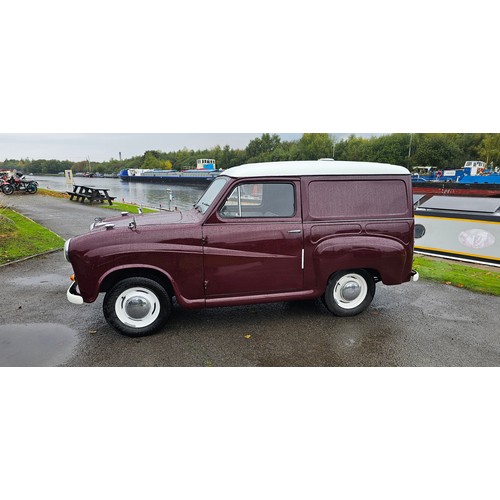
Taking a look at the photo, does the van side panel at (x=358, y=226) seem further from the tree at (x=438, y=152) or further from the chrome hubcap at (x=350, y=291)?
the tree at (x=438, y=152)

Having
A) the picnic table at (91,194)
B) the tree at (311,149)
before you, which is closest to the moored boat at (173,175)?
the tree at (311,149)

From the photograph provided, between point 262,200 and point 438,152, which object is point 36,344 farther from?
point 438,152

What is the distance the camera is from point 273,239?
4258 mm

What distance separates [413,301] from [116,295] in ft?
14.9

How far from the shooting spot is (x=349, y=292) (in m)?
4.77

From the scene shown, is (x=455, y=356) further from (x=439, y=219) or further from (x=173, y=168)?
(x=173, y=168)

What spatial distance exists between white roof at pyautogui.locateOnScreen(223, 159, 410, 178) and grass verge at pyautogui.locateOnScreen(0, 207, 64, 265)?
235 inches

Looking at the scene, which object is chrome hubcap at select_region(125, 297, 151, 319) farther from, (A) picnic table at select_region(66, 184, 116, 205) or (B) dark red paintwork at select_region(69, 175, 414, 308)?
(A) picnic table at select_region(66, 184, 116, 205)

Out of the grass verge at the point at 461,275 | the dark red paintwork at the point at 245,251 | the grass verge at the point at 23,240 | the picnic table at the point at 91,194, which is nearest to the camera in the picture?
the dark red paintwork at the point at 245,251

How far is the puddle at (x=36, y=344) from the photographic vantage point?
11.7 ft

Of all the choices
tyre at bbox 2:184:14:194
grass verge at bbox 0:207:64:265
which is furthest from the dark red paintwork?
tyre at bbox 2:184:14:194

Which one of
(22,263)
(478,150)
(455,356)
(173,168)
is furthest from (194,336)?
Answer: (173,168)

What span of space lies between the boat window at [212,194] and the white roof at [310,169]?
16cm

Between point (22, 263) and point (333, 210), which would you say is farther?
point (22, 263)
